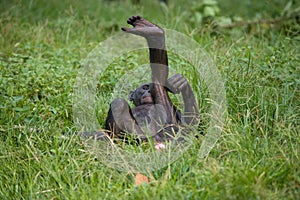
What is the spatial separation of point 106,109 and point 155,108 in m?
0.72

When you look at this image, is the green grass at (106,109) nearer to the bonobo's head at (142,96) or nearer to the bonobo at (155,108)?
the bonobo at (155,108)

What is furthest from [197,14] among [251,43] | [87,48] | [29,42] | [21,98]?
[21,98]

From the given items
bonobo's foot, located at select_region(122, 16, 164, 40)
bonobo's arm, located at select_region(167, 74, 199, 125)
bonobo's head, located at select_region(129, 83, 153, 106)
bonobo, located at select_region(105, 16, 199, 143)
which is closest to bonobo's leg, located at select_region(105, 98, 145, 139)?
bonobo, located at select_region(105, 16, 199, 143)

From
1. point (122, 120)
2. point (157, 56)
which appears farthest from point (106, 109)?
point (157, 56)

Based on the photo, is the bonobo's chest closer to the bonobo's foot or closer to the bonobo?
the bonobo

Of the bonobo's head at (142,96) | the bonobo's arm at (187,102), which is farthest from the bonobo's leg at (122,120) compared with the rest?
the bonobo's arm at (187,102)

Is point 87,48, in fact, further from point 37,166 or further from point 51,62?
point 37,166

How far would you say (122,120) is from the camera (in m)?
3.51

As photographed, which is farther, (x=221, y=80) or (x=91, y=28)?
(x=91, y=28)

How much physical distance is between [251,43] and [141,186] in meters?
2.82

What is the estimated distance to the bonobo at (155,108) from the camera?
138 inches

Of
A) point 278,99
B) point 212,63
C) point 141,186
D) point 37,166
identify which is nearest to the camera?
point 141,186

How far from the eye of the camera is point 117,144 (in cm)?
347

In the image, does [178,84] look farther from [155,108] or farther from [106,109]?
[106,109]
